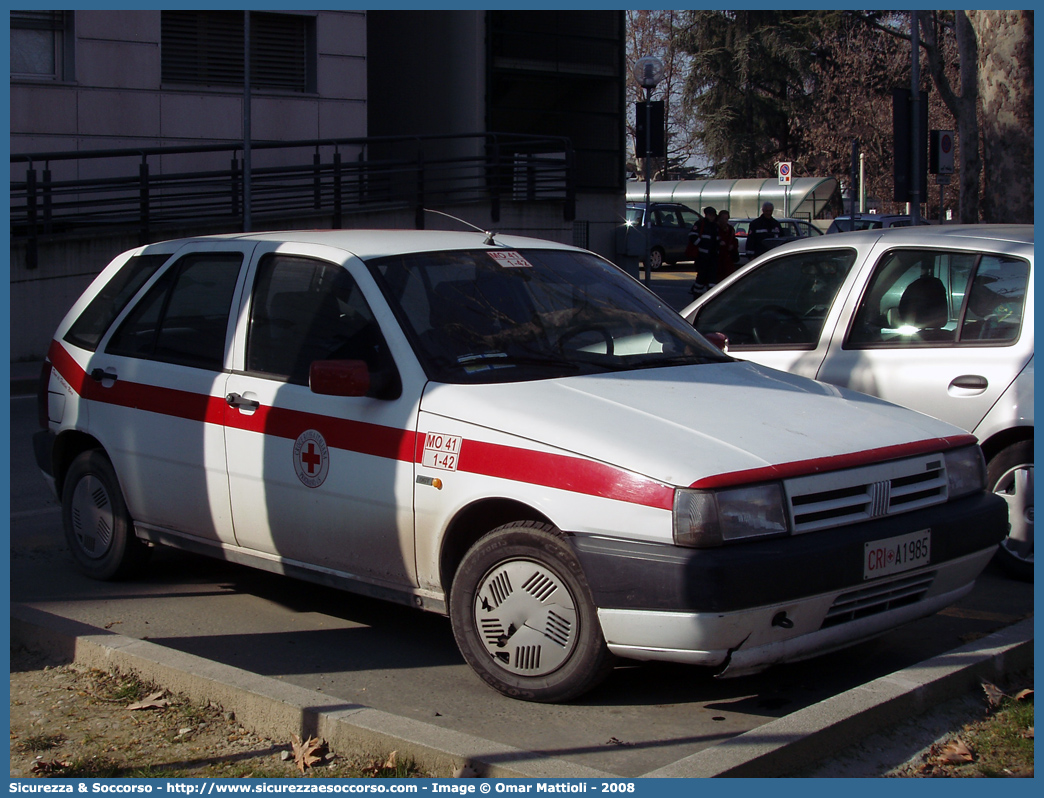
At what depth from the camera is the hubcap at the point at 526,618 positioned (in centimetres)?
421

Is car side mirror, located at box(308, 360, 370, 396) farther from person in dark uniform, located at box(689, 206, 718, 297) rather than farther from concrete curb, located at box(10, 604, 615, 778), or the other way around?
person in dark uniform, located at box(689, 206, 718, 297)

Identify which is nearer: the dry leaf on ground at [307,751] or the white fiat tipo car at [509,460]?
the dry leaf on ground at [307,751]

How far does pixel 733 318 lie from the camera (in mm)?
7043

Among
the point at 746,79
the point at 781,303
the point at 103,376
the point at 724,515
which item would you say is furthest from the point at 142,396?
the point at 746,79

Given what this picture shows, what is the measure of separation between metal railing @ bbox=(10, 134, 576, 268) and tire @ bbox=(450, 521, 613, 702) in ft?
42.3

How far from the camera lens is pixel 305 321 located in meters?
5.22

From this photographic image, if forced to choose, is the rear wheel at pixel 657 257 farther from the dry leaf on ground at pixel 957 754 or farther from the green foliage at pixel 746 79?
the dry leaf on ground at pixel 957 754

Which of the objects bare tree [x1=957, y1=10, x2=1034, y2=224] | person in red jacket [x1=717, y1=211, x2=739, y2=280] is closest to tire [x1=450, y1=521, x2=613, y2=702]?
bare tree [x1=957, y1=10, x2=1034, y2=224]

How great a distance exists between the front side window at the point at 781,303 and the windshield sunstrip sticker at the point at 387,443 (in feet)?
9.12

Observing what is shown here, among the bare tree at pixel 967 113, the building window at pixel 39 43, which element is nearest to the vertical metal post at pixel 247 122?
the building window at pixel 39 43

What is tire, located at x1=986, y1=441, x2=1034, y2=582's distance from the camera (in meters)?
5.88

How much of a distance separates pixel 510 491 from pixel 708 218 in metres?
17.6
